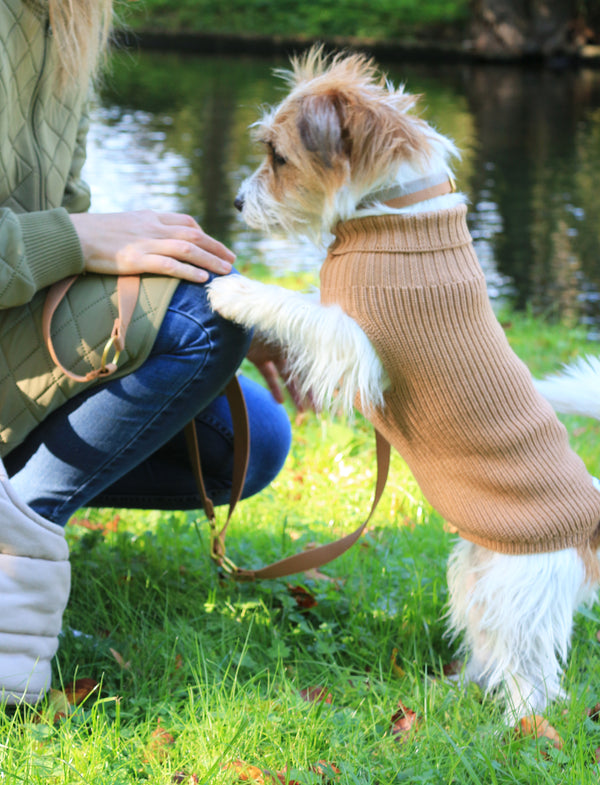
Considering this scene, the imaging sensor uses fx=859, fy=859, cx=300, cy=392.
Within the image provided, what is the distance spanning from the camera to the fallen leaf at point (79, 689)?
1973 mm

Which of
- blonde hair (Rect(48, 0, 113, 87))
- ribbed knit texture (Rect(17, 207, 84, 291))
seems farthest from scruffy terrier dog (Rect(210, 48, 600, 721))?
blonde hair (Rect(48, 0, 113, 87))

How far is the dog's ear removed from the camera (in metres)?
1.96

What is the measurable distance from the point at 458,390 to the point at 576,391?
39cm

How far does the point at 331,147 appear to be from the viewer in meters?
1.97

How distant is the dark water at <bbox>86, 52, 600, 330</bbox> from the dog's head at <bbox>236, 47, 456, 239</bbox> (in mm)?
205

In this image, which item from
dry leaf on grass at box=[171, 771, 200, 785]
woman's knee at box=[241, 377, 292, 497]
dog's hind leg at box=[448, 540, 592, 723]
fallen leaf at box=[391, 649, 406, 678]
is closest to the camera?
dry leaf on grass at box=[171, 771, 200, 785]

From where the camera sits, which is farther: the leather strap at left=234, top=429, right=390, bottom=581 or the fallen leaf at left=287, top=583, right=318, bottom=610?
the fallen leaf at left=287, top=583, right=318, bottom=610

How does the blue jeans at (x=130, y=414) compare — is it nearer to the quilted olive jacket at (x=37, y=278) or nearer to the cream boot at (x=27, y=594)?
the quilted olive jacket at (x=37, y=278)

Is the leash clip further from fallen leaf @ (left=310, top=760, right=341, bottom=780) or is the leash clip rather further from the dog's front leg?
fallen leaf @ (left=310, top=760, right=341, bottom=780)

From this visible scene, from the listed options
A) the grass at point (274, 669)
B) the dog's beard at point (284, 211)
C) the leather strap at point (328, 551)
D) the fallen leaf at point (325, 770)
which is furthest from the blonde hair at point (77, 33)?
the fallen leaf at point (325, 770)

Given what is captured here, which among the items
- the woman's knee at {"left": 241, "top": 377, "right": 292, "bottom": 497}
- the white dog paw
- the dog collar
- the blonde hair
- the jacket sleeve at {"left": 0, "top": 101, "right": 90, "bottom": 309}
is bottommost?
the woman's knee at {"left": 241, "top": 377, "right": 292, "bottom": 497}

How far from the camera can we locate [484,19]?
2616 centimetres

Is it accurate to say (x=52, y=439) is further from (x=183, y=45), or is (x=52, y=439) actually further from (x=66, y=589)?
(x=183, y=45)

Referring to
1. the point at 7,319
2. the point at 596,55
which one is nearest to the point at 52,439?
the point at 7,319
